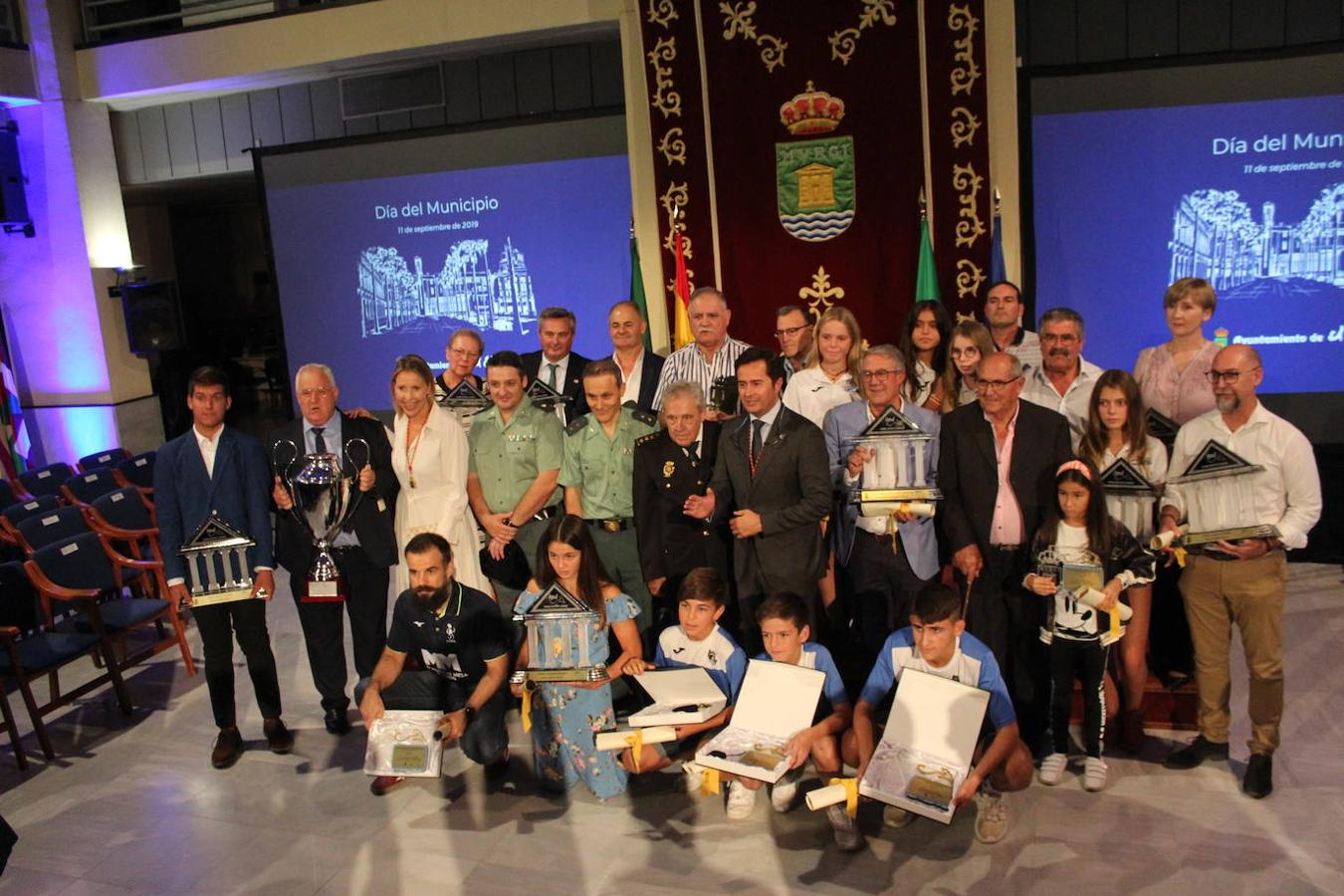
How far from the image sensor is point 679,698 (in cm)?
374

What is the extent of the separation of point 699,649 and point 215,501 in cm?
204

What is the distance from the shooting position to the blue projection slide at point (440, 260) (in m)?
7.45

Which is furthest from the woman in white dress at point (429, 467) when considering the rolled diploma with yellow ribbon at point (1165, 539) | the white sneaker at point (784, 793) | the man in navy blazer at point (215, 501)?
the rolled diploma with yellow ribbon at point (1165, 539)

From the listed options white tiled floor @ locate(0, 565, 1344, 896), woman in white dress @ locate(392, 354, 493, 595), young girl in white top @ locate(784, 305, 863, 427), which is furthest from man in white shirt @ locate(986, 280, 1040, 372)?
woman in white dress @ locate(392, 354, 493, 595)

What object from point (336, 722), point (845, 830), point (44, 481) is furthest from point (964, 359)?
point (44, 481)

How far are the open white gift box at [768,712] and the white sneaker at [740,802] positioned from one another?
0.25 meters

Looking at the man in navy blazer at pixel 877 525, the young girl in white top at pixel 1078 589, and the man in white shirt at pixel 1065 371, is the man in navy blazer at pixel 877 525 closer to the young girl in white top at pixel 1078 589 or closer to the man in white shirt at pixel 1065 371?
the young girl in white top at pixel 1078 589

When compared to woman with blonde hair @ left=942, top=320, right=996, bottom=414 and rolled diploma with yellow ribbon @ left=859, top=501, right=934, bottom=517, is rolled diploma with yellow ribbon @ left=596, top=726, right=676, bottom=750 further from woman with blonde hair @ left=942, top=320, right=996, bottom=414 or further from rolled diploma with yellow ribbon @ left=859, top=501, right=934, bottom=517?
woman with blonde hair @ left=942, top=320, right=996, bottom=414

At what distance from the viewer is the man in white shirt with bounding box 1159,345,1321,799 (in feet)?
11.7

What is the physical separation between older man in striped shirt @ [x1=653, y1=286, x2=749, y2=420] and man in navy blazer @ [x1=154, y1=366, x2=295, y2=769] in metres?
1.76

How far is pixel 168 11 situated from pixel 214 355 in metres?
5.95

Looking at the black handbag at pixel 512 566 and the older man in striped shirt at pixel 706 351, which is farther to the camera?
the older man in striped shirt at pixel 706 351

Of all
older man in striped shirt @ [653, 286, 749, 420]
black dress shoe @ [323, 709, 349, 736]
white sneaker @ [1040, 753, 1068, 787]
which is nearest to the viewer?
white sneaker @ [1040, 753, 1068, 787]

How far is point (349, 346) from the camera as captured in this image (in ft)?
27.1
